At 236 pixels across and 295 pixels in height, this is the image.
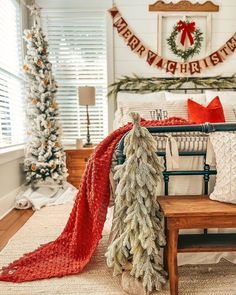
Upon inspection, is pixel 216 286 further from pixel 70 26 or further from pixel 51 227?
pixel 70 26

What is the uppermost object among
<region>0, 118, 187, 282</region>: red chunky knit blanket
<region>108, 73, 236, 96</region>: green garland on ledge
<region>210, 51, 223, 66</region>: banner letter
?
<region>210, 51, 223, 66</region>: banner letter

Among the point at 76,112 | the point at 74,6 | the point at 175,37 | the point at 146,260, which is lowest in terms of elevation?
the point at 146,260

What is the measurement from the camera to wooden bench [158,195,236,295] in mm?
1367

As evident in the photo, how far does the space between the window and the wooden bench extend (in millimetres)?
2247

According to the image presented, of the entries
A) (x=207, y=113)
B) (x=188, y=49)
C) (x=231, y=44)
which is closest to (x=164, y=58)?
(x=188, y=49)

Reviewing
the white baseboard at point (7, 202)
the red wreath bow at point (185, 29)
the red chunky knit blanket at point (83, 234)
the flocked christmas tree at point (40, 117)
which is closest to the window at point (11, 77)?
the flocked christmas tree at point (40, 117)

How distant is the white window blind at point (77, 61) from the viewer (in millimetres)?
3969

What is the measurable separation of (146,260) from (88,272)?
47 centimetres

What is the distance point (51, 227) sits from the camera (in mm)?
2494

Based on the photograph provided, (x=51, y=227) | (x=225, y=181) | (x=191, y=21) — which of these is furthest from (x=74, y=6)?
(x=225, y=181)

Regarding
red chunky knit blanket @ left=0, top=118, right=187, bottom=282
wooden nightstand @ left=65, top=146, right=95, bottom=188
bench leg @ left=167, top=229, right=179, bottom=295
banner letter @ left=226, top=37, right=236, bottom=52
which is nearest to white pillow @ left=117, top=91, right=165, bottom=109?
wooden nightstand @ left=65, top=146, right=95, bottom=188

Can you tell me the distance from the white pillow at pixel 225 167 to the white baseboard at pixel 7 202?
2132 millimetres

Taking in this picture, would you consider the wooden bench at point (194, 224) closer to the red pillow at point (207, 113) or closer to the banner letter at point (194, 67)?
the red pillow at point (207, 113)

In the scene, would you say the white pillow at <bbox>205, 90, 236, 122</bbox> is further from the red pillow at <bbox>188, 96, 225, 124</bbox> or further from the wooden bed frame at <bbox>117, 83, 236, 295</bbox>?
the wooden bed frame at <bbox>117, 83, 236, 295</bbox>
